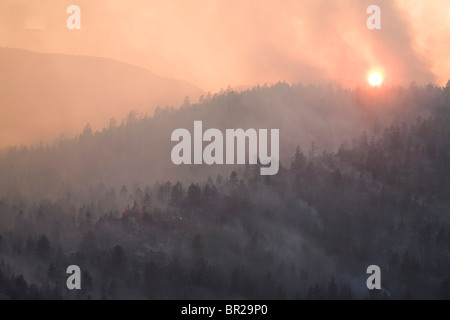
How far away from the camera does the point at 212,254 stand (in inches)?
7461

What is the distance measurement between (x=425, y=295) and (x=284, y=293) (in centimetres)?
4923

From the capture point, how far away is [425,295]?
186m
